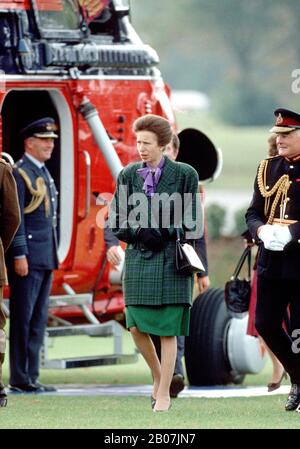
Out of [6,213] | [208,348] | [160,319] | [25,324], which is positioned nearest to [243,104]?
[208,348]

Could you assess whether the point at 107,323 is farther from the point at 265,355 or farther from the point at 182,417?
the point at 182,417

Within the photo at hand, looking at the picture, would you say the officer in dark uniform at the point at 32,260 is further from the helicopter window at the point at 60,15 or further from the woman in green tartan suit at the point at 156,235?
the woman in green tartan suit at the point at 156,235

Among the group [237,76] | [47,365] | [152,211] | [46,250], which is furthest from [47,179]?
[237,76]

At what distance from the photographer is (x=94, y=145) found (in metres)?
13.9

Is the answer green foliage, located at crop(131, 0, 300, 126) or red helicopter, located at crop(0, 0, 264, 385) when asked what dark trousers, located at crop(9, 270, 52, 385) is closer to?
red helicopter, located at crop(0, 0, 264, 385)

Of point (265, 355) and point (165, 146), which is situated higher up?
point (165, 146)

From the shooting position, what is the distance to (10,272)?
13.1 m

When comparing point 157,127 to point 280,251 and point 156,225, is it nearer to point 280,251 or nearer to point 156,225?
point 156,225

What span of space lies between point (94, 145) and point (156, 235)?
2.84 m

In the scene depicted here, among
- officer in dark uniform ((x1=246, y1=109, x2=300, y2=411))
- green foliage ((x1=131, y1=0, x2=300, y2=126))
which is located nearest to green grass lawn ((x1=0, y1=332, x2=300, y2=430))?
officer in dark uniform ((x1=246, y1=109, x2=300, y2=411))

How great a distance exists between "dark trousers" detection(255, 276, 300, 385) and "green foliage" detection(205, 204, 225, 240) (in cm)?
1488

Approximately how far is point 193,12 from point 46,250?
181 ft

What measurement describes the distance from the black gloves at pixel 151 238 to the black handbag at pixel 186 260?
10 centimetres

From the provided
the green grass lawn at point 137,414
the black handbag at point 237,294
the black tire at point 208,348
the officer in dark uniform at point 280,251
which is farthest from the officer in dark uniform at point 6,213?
the black tire at point 208,348
